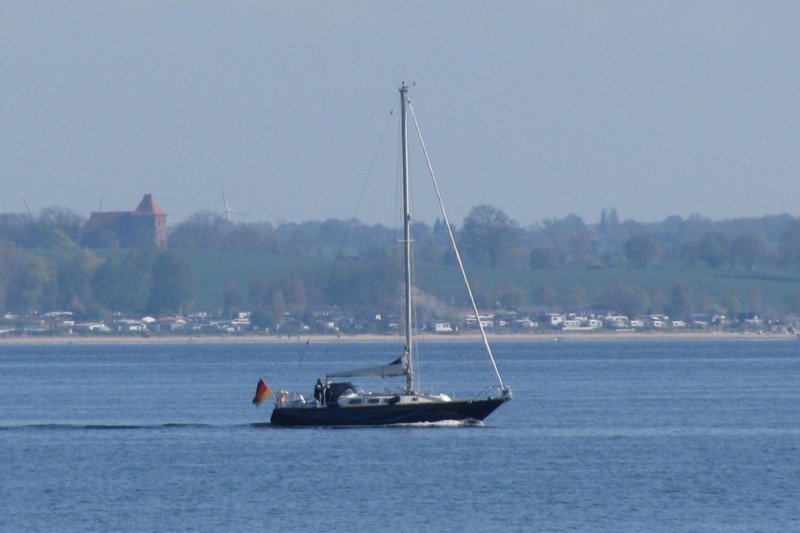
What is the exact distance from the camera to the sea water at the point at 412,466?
42938 millimetres

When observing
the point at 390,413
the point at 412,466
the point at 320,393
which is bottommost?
the point at 412,466

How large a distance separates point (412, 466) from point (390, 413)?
29.2 feet

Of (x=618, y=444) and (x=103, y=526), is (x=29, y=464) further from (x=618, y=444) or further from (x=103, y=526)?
(x=618, y=444)

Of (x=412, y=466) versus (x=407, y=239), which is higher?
(x=407, y=239)

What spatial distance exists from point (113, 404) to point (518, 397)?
2068cm

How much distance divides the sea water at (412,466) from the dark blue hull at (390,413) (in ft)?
1.57

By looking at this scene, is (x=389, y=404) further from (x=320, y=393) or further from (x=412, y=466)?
(x=412, y=466)

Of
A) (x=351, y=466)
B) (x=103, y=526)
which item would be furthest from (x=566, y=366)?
(x=103, y=526)

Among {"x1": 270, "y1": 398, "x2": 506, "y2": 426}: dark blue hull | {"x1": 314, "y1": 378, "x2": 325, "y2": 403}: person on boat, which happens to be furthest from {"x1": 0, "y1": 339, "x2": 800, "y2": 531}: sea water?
{"x1": 314, "y1": 378, "x2": 325, "y2": 403}: person on boat

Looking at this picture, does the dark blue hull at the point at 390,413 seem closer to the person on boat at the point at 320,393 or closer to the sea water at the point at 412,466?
the person on boat at the point at 320,393

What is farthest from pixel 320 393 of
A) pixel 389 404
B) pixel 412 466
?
pixel 412 466

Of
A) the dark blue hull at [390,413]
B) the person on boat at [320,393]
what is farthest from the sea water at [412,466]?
the person on boat at [320,393]

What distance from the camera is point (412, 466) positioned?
52719 millimetres

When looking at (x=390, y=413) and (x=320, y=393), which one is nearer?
(x=390, y=413)
